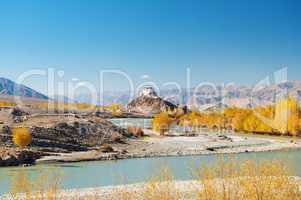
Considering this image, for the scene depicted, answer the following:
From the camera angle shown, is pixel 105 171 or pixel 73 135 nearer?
pixel 105 171

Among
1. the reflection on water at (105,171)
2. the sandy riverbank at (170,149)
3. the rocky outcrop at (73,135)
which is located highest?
the rocky outcrop at (73,135)

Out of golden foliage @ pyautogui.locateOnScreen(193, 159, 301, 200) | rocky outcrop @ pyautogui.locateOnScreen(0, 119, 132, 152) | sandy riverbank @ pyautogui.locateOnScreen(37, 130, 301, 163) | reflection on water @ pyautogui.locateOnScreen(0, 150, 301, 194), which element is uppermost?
golden foliage @ pyautogui.locateOnScreen(193, 159, 301, 200)

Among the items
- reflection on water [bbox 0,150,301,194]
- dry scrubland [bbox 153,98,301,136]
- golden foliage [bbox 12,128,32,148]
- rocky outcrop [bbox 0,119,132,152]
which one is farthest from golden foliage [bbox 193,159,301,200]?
dry scrubland [bbox 153,98,301,136]

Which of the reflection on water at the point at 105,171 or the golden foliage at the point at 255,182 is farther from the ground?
the golden foliage at the point at 255,182

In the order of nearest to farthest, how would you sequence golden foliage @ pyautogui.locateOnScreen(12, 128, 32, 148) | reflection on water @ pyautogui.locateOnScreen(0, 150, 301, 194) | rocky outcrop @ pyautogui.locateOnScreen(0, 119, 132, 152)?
reflection on water @ pyautogui.locateOnScreen(0, 150, 301, 194), golden foliage @ pyautogui.locateOnScreen(12, 128, 32, 148), rocky outcrop @ pyautogui.locateOnScreen(0, 119, 132, 152)

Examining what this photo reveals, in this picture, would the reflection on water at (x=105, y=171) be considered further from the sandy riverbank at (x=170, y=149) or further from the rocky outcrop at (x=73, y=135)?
the rocky outcrop at (x=73, y=135)

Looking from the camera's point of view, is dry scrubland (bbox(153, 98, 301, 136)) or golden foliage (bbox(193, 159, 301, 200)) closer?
golden foliage (bbox(193, 159, 301, 200))

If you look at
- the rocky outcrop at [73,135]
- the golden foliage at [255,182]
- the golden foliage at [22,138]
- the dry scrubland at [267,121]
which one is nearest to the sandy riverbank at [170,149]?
the rocky outcrop at [73,135]

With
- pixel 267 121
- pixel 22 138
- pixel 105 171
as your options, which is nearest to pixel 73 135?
pixel 22 138

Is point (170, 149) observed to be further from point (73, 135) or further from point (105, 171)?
point (105, 171)

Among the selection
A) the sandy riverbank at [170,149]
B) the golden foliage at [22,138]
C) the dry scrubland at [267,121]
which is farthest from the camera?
the dry scrubland at [267,121]

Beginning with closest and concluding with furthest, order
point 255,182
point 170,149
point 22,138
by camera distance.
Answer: point 255,182 < point 22,138 < point 170,149

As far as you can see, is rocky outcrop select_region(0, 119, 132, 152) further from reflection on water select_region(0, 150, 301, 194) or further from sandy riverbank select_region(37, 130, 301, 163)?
reflection on water select_region(0, 150, 301, 194)

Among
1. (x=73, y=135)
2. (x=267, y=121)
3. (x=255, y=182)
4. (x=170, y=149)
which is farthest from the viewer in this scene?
(x=267, y=121)
